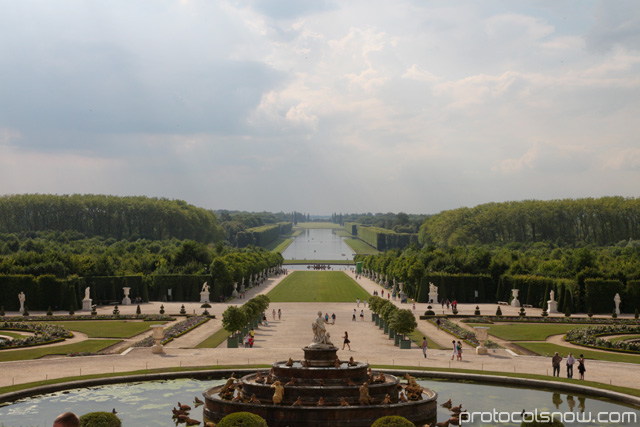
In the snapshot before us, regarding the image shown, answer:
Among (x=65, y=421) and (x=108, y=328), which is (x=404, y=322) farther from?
(x=65, y=421)

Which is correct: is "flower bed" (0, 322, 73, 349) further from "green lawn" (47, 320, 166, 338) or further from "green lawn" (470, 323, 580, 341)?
"green lawn" (470, 323, 580, 341)

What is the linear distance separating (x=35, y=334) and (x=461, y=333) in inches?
A: 1143

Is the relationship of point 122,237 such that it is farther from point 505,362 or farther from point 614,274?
point 505,362

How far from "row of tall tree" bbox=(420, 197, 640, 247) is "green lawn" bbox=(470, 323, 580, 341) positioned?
95.1 metres

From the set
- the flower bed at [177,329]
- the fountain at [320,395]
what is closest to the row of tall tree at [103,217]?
the flower bed at [177,329]

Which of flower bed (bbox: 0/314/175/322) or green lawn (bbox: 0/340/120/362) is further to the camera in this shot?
flower bed (bbox: 0/314/175/322)

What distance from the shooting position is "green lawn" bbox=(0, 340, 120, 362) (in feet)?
118

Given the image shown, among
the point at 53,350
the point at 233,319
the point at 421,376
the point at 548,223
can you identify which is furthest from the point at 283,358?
the point at 548,223

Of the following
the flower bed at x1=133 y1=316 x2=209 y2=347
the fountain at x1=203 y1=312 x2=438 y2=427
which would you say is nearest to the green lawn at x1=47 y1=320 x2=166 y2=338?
the flower bed at x1=133 y1=316 x2=209 y2=347

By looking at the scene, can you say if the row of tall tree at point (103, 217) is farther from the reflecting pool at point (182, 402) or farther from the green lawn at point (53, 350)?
the reflecting pool at point (182, 402)

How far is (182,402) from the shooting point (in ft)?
85.2

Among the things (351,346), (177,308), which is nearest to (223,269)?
(177,308)

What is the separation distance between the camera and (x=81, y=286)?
224 feet

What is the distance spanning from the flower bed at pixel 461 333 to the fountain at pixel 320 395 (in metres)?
16.1
